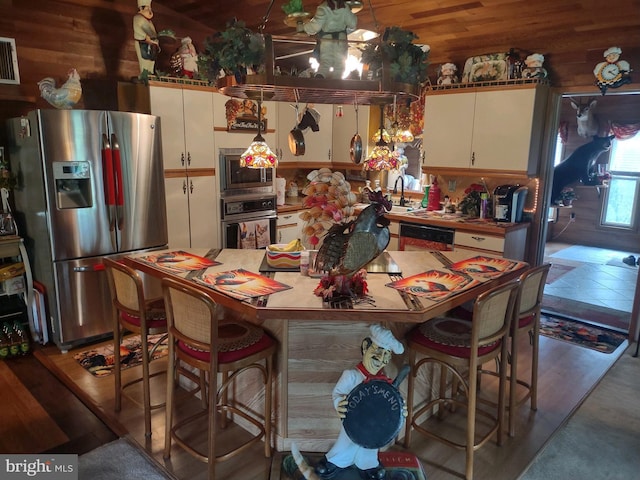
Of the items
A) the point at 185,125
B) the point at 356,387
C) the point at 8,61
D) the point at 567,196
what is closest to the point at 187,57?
the point at 185,125

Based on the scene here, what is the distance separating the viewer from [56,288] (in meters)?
3.42

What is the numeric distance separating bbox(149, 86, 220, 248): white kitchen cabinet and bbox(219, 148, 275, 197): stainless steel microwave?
9 centimetres

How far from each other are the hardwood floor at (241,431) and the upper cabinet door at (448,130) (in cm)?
192

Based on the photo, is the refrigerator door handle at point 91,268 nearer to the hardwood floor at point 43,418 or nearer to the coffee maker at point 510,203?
the hardwood floor at point 43,418

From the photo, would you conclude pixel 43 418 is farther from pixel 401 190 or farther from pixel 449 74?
pixel 449 74

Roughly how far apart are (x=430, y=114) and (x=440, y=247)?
1.31 meters

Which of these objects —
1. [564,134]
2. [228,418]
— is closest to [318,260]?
[228,418]

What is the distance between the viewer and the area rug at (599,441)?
2318 mm

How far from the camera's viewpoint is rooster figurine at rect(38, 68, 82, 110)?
3.36 metres

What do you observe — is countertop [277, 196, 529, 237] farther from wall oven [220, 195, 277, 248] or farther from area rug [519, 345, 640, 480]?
area rug [519, 345, 640, 480]

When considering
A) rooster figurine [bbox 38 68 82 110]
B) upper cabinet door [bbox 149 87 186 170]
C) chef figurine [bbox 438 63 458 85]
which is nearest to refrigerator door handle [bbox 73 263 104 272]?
upper cabinet door [bbox 149 87 186 170]

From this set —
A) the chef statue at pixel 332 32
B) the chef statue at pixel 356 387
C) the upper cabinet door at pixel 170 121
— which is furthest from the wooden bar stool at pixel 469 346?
the upper cabinet door at pixel 170 121

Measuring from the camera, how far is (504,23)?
3.71 metres

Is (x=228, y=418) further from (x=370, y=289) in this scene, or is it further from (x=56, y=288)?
(x=56, y=288)
